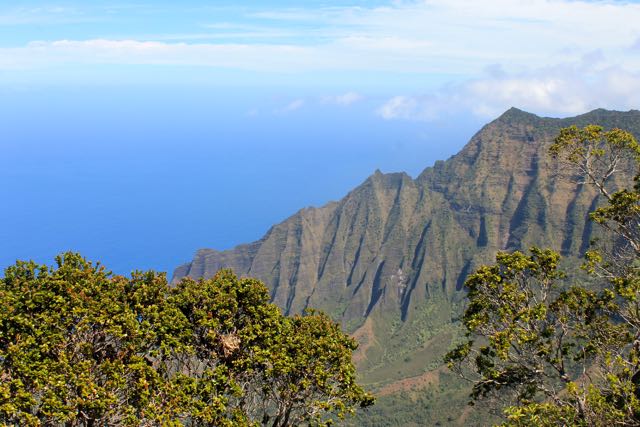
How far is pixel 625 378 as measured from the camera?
2283 cm

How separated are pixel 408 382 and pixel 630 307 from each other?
474 ft

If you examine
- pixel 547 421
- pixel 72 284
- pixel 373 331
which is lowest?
pixel 373 331

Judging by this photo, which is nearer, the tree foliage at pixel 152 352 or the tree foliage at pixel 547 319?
the tree foliage at pixel 152 352

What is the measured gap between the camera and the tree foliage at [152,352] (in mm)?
18219

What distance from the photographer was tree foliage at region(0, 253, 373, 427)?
1822 centimetres

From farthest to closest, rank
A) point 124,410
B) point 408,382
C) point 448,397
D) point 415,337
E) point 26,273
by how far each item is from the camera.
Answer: point 415,337, point 408,382, point 448,397, point 26,273, point 124,410

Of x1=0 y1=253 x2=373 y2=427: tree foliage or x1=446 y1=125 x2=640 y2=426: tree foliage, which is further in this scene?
x1=446 y1=125 x2=640 y2=426: tree foliage

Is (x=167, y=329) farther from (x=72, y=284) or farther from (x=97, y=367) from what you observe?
(x=72, y=284)

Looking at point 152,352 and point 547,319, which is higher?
point 152,352

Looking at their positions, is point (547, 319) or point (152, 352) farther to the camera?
point (547, 319)

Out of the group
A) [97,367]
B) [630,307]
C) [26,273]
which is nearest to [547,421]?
A: [630,307]

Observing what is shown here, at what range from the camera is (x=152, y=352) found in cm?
2044

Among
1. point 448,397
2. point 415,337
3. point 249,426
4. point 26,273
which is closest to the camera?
point 249,426

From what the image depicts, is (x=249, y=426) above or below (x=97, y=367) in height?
below
